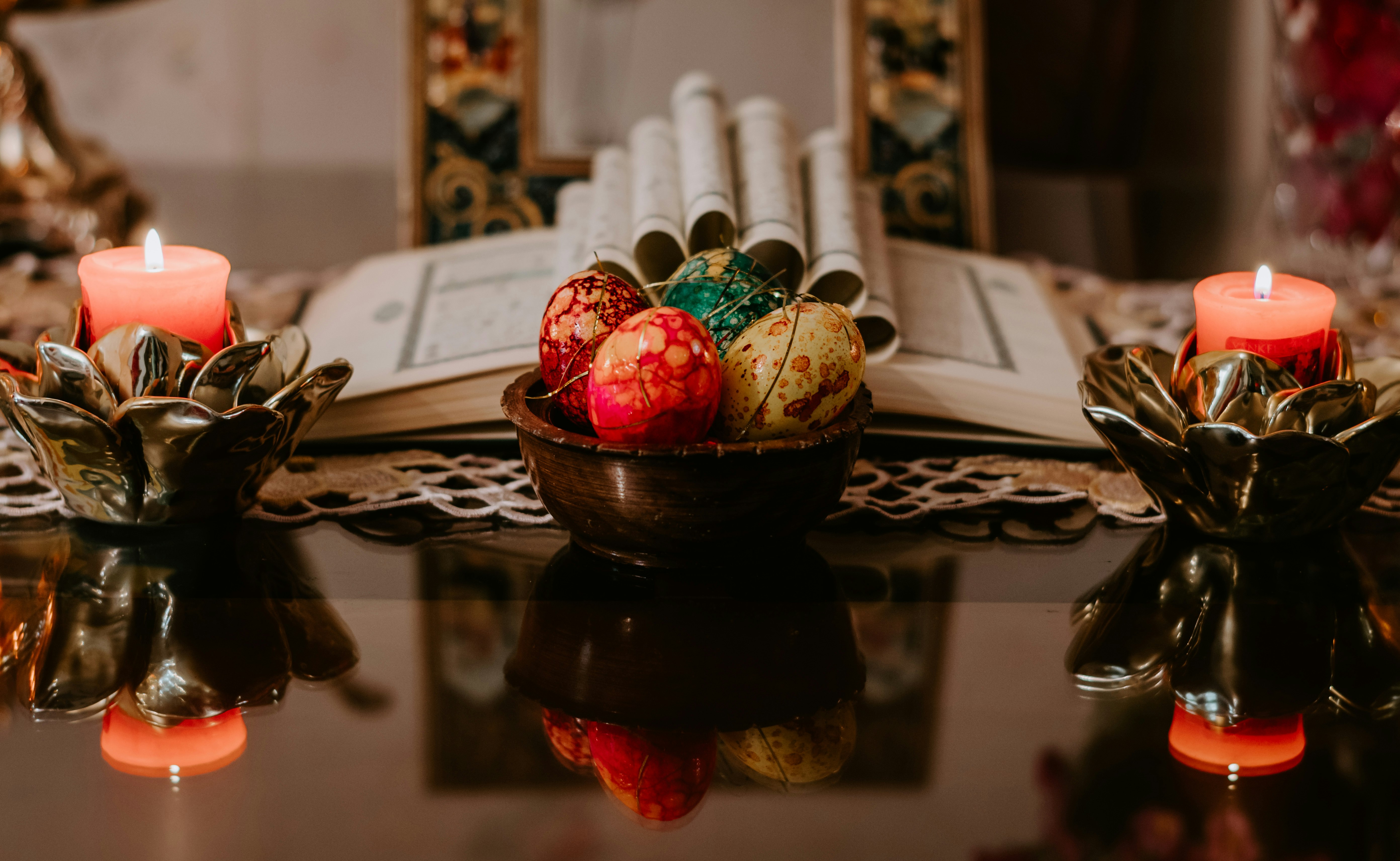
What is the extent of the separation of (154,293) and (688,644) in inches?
11.4

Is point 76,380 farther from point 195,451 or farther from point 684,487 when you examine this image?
point 684,487

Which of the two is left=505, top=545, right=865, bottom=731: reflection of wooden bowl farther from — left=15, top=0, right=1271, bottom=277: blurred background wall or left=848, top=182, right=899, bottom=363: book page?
left=15, top=0, right=1271, bottom=277: blurred background wall

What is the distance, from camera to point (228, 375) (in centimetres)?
50

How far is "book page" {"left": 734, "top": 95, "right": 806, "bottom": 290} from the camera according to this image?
24.4 inches

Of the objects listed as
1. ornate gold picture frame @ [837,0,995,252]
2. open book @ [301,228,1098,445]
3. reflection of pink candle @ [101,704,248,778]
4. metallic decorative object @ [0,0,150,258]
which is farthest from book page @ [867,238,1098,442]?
metallic decorative object @ [0,0,150,258]

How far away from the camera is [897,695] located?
402mm

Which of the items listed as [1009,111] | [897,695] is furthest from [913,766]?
[1009,111]

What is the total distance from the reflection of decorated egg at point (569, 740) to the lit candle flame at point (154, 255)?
0.92 ft

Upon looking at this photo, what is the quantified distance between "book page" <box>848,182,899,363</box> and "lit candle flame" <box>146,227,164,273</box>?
33 cm

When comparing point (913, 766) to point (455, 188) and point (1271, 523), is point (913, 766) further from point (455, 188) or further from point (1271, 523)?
point (455, 188)

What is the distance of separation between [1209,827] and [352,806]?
0.25m

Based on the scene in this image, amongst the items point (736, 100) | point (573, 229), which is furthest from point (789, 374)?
point (736, 100)

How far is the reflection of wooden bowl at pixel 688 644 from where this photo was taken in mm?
390

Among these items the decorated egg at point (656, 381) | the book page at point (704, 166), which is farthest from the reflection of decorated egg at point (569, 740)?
the book page at point (704, 166)
